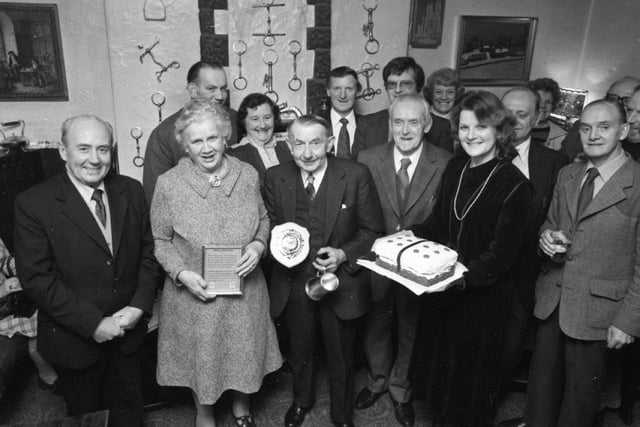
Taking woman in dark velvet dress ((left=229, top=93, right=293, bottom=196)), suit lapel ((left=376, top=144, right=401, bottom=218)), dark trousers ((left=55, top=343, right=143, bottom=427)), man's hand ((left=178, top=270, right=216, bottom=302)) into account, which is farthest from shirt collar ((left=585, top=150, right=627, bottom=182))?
dark trousers ((left=55, top=343, right=143, bottom=427))

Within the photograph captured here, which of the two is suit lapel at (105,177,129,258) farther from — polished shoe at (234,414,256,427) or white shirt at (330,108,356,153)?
white shirt at (330,108,356,153)

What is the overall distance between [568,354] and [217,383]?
80.5 inches

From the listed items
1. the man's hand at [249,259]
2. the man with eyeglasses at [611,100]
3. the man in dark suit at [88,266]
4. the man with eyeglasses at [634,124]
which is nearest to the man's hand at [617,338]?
the man with eyeglasses at [634,124]

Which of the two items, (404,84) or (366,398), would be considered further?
(404,84)

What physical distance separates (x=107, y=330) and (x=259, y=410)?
141 centimetres

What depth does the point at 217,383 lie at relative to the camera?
286 centimetres

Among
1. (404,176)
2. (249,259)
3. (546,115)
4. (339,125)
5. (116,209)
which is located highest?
(546,115)

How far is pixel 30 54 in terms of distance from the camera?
15.0 ft

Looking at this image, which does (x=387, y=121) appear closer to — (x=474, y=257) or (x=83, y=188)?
(x=474, y=257)

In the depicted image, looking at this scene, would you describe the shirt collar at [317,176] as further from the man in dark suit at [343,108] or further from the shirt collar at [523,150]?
the shirt collar at [523,150]

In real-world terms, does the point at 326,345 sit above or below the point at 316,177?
below

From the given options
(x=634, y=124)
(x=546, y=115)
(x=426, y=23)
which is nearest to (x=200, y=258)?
(x=634, y=124)

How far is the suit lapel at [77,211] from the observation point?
2.47 m

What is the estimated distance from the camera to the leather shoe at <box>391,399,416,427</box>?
3351 millimetres
